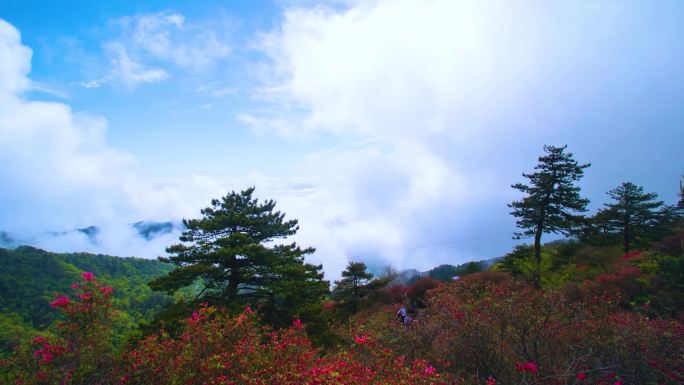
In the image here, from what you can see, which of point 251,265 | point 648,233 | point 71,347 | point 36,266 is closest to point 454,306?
point 71,347

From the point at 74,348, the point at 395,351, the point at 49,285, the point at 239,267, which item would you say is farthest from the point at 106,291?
the point at 49,285

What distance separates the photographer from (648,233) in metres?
25.9

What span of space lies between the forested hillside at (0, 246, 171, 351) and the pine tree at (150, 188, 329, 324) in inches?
2034

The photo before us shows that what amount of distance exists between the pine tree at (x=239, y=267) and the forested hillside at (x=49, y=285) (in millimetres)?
51661

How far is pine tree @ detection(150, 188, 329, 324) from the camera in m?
18.2

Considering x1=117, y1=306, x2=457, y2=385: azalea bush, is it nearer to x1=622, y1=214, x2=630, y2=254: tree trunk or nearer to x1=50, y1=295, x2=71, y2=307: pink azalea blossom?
x1=50, y1=295, x2=71, y2=307: pink azalea blossom

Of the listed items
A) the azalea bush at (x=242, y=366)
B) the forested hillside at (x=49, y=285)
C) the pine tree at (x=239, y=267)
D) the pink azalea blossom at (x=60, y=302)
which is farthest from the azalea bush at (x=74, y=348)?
the forested hillside at (x=49, y=285)

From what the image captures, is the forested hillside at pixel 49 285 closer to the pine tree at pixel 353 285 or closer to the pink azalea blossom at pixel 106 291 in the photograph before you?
the pine tree at pixel 353 285

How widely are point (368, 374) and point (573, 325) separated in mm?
5994

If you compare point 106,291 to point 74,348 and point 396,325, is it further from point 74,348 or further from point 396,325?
point 396,325

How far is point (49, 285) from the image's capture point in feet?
289

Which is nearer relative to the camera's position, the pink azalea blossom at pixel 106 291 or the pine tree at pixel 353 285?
the pink azalea blossom at pixel 106 291

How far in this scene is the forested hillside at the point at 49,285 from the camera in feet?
236

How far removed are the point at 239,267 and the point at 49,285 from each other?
Result: 98240 mm
